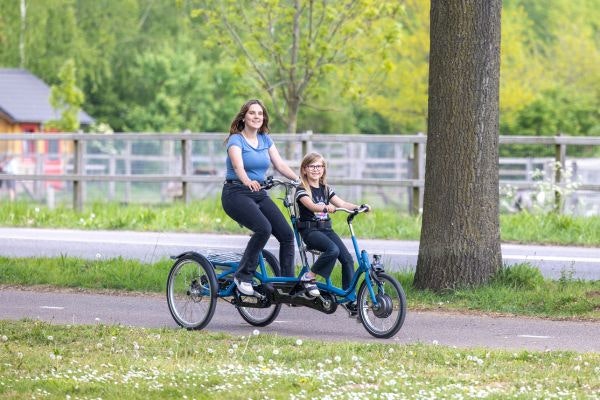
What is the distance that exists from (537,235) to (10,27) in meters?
41.1

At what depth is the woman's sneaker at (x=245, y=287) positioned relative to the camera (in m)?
9.84

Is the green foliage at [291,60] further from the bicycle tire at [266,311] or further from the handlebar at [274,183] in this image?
the handlebar at [274,183]

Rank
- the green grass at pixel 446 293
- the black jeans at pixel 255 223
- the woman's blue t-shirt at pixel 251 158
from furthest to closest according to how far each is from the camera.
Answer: the green grass at pixel 446 293 < the woman's blue t-shirt at pixel 251 158 < the black jeans at pixel 255 223

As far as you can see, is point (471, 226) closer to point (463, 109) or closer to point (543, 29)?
point (463, 109)

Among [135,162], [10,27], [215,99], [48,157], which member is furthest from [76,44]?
[135,162]

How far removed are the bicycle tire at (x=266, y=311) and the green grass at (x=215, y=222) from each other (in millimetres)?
6435

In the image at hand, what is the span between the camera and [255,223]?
980cm

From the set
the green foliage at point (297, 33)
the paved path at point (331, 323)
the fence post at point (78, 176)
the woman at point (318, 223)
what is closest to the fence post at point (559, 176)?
the green foliage at point (297, 33)

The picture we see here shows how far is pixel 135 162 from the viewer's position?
3112 cm

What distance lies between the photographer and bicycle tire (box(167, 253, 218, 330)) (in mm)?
9891

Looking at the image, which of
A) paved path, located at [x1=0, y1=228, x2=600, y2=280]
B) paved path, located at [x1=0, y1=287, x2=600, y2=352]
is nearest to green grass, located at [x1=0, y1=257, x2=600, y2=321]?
paved path, located at [x1=0, y1=287, x2=600, y2=352]

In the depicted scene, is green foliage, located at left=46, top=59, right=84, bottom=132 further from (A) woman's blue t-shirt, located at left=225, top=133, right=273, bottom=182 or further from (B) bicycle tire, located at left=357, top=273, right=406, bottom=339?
(B) bicycle tire, located at left=357, top=273, right=406, bottom=339

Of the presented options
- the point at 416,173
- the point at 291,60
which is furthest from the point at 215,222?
the point at 291,60

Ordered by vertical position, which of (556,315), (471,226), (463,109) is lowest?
(556,315)
